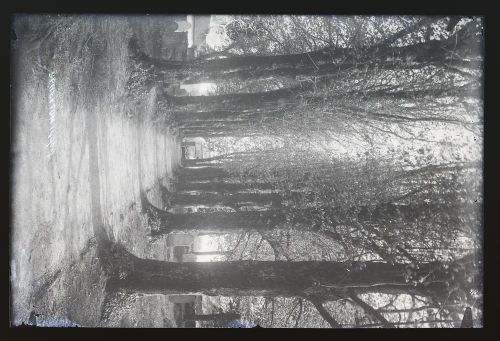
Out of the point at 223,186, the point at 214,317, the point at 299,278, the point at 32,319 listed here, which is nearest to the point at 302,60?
the point at 223,186

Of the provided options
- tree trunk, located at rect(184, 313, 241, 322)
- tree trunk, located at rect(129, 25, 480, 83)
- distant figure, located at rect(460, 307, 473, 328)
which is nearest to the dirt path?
tree trunk, located at rect(129, 25, 480, 83)

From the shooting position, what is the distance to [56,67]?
2709mm

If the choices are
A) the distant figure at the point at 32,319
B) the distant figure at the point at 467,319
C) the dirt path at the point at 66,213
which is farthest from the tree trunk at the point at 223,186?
the distant figure at the point at 467,319

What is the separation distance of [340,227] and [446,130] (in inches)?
37.7

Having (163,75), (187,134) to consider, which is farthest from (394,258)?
(163,75)

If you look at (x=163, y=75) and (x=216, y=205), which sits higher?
(x=163, y=75)

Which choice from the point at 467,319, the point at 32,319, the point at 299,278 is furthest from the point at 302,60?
the point at 32,319

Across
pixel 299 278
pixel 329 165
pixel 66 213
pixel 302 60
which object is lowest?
pixel 299 278

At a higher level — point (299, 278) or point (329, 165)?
point (329, 165)

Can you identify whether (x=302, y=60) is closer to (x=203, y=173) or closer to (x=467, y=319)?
(x=203, y=173)

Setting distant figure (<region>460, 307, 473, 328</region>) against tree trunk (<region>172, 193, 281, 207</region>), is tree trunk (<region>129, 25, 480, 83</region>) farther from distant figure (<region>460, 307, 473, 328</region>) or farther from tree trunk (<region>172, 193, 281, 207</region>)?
distant figure (<region>460, 307, 473, 328</region>)

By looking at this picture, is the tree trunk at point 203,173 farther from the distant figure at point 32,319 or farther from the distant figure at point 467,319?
the distant figure at point 467,319

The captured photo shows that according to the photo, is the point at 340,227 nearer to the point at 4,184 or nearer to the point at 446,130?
the point at 446,130

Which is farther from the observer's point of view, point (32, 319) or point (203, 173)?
point (203, 173)
